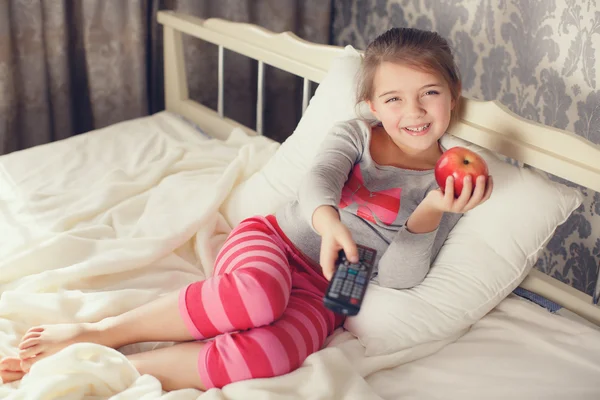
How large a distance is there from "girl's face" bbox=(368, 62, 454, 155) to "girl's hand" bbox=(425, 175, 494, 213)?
0.18 meters

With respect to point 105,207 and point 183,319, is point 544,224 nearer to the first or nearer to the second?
point 183,319

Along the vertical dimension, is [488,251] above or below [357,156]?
below

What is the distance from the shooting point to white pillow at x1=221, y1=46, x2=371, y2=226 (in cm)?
139

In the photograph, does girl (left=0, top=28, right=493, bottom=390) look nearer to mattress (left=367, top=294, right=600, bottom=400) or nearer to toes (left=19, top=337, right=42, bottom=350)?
toes (left=19, top=337, right=42, bottom=350)

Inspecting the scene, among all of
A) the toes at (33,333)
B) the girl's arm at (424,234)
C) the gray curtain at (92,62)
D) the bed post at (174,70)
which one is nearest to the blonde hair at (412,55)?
the girl's arm at (424,234)

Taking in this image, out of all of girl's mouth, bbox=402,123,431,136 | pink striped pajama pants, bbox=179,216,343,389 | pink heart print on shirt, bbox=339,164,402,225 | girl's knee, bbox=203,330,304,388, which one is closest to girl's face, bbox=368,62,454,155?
girl's mouth, bbox=402,123,431,136

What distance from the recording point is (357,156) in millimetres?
1228

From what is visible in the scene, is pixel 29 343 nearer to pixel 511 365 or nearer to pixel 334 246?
pixel 334 246

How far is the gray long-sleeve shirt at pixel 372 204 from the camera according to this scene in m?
1.12

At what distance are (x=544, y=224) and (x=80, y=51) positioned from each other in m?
1.45

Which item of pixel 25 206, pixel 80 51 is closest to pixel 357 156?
pixel 25 206

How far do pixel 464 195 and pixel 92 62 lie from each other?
139 centimetres

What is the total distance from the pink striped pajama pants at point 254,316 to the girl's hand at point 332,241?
130mm

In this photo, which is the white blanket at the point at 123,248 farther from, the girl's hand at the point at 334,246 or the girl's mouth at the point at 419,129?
the girl's mouth at the point at 419,129
